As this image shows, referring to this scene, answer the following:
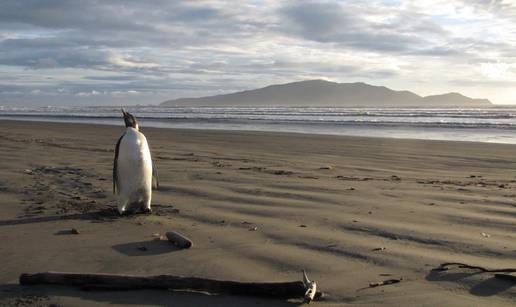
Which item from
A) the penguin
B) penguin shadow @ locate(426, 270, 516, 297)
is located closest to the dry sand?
penguin shadow @ locate(426, 270, 516, 297)

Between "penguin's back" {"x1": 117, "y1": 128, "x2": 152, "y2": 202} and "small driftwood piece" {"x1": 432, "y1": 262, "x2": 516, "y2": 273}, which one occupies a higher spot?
"penguin's back" {"x1": 117, "y1": 128, "x2": 152, "y2": 202}

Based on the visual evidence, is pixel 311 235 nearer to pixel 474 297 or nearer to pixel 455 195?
pixel 474 297

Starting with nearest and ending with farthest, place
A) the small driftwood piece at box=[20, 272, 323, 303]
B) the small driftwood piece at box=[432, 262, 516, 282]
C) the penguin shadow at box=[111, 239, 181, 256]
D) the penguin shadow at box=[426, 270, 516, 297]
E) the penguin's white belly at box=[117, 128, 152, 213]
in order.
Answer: the small driftwood piece at box=[20, 272, 323, 303] → the penguin shadow at box=[426, 270, 516, 297] → the small driftwood piece at box=[432, 262, 516, 282] → the penguin shadow at box=[111, 239, 181, 256] → the penguin's white belly at box=[117, 128, 152, 213]

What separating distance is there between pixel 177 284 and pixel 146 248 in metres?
1.12

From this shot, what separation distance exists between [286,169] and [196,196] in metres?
3.12

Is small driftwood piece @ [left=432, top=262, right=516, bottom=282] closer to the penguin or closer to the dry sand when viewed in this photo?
the dry sand

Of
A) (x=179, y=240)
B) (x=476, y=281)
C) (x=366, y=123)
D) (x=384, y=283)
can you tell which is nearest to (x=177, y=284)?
(x=179, y=240)

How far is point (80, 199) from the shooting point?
21.3 feet

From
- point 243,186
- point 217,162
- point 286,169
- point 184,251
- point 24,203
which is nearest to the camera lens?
point 184,251

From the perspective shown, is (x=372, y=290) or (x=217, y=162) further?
(x=217, y=162)

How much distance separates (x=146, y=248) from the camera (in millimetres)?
4309

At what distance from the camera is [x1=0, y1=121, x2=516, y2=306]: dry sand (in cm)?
338

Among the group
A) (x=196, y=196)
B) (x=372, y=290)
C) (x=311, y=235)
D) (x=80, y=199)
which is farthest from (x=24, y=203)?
(x=372, y=290)

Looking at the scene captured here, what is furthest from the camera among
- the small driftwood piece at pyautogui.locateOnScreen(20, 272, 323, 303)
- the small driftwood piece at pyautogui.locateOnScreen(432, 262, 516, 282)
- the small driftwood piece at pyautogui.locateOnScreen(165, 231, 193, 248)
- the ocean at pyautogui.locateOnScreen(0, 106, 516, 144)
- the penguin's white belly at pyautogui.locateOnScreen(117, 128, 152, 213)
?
the ocean at pyautogui.locateOnScreen(0, 106, 516, 144)
